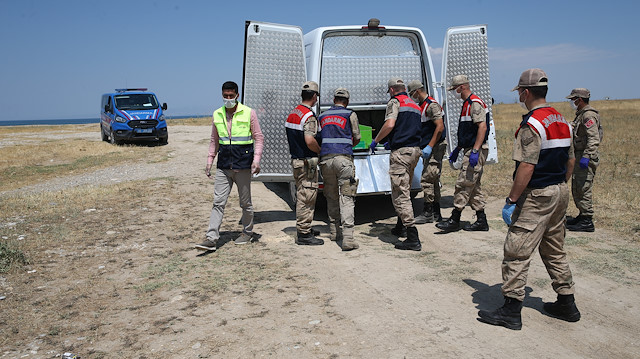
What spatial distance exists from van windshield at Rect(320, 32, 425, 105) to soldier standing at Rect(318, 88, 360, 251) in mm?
1473

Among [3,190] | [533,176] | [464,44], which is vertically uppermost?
[464,44]

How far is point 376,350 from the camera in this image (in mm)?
3363

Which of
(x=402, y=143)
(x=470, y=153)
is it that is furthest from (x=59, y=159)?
(x=470, y=153)

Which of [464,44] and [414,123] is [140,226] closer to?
[414,123]

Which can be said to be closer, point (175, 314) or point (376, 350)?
point (376, 350)

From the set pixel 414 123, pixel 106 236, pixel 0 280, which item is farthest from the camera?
pixel 106 236

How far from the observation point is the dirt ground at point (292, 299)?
3.49 m

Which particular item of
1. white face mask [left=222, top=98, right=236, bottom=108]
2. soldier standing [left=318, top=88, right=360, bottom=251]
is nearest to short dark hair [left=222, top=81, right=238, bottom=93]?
white face mask [left=222, top=98, right=236, bottom=108]

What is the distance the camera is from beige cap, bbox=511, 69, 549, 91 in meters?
3.69

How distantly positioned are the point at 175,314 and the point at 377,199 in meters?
5.46

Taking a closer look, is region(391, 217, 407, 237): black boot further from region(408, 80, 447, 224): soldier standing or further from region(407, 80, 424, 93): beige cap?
region(407, 80, 424, 93): beige cap

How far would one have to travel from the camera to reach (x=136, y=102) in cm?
1814

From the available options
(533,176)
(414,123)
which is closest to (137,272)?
(414,123)

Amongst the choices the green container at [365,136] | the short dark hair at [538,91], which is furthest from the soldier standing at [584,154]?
the short dark hair at [538,91]
